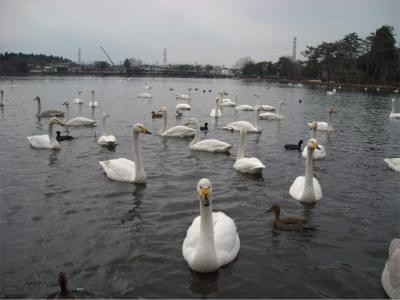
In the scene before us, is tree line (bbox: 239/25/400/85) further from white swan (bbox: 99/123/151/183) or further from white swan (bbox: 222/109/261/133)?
white swan (bbox: 99/123/151/183)

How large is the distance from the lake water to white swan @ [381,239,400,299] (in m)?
0.21

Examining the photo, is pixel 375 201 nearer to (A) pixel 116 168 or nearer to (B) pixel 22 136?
(A) pixel 116 168

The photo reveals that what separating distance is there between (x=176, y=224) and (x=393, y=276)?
3931mm

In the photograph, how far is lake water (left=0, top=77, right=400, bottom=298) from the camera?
5.92 m

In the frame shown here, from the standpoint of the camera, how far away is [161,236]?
7.42 m

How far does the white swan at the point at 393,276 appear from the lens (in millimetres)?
5359

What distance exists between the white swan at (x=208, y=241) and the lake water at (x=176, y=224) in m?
0.18

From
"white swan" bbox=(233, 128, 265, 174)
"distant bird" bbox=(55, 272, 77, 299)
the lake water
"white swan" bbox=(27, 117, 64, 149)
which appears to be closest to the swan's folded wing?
the lake water

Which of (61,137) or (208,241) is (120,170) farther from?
(61,137)

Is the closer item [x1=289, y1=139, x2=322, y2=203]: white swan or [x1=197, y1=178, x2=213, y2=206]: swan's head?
[x1=197, y1=178, x2=213, y2=206]: swan's head

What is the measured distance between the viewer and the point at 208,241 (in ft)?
19.5

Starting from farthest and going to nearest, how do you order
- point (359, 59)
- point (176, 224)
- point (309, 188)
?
1. point (359, 59)
2. point (309, 188)
3. point (176, 224)

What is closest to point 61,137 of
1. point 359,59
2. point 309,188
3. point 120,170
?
point 120,170

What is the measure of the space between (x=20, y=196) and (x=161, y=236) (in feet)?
13.2
